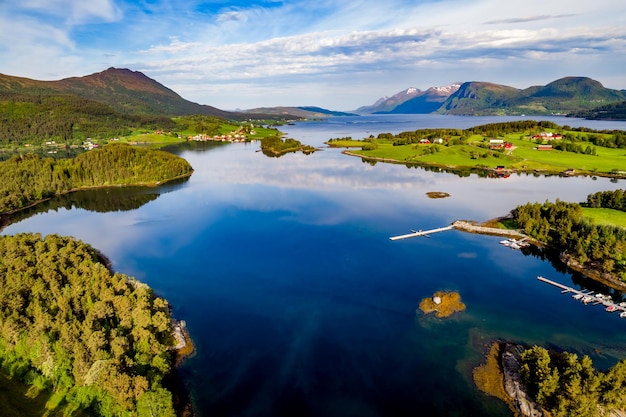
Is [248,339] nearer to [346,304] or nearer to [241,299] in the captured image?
[241,299]

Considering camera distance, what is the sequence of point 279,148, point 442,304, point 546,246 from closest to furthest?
point 442,304
point 546,246
point 279,148

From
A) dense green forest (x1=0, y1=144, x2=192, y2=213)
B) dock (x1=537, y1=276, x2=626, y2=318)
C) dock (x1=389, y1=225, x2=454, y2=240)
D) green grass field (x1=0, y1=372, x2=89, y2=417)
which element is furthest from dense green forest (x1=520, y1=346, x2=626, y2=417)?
dense green forest (x1=0, y1=144, x2=192, y2=213)

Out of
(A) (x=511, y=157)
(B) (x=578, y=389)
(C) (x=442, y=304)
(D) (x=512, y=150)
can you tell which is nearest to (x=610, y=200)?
(C) (x=442, y=304)

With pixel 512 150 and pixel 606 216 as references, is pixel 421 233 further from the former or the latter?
pixel 512 150

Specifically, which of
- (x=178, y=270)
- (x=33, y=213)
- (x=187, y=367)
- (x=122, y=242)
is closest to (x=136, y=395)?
(x=187, y=367)

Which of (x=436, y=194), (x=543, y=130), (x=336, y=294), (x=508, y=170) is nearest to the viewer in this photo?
(x=336, y=294)
